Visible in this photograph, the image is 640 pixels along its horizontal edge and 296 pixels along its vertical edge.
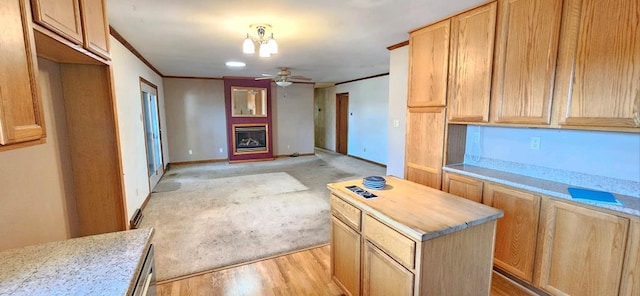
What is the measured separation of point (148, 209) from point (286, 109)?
495cm

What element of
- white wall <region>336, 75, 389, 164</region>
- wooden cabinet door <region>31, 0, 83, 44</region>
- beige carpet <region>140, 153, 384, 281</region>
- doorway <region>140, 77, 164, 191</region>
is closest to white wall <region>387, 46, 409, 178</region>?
beige carpet <region>140, 153, 384, 281</region>

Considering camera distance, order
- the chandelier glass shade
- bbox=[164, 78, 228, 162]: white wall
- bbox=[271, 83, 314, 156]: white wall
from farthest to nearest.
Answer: bbox=[271, 83, 314, 156]: white wall → bbox=[164, 78, 228, 162]: white wall → the chandelier glass shade

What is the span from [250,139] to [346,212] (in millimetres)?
6285

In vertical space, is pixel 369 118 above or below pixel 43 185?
above

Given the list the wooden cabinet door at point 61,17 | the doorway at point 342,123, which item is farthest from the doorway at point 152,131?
the doorway at point 342,123

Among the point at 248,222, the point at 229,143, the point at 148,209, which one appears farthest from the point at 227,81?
the point at 248,222

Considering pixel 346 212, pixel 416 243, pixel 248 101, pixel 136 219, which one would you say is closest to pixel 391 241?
pixel 416 243

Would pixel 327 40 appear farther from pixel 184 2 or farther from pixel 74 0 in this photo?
pixel 74 0

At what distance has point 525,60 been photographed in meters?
2.11

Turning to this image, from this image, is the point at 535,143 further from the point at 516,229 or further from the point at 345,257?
the point at 345,257

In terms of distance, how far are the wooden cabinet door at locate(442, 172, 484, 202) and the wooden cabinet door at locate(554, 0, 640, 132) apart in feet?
2.58

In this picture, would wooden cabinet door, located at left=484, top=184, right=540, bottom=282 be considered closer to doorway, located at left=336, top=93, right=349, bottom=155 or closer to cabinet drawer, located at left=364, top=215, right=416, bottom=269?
cabinet drawer, located at left=364, top=215, right=416, bottom=269

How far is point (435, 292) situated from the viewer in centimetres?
146

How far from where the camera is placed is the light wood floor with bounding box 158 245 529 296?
220cm
